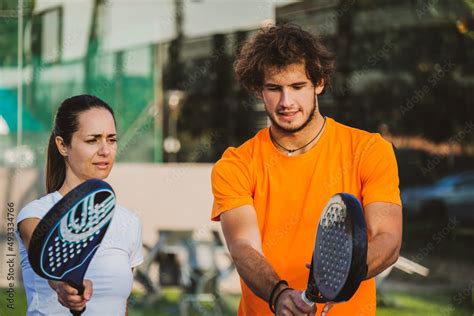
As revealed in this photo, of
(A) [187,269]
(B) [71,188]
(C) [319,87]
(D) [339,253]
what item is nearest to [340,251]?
(D) [339,253]

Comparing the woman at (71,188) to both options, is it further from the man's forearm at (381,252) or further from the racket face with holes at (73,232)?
the man's forearm at (381,252)

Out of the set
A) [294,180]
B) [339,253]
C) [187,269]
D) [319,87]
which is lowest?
[187,269]

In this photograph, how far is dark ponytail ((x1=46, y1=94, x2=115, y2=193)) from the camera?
2.80 meters

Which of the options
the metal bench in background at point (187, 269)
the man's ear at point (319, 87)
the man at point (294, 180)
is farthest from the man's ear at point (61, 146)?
the metal bench in background at point (187, 269)

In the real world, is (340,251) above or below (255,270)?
above

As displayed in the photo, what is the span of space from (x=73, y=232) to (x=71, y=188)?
29 cm

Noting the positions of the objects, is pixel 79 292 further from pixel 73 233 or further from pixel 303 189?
pixel 303 189

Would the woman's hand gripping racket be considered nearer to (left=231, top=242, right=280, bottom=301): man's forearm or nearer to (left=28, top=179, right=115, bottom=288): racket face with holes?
(left=28, top=179, right=115, bottom=288): racket face with holes

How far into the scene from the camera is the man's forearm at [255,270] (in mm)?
2672

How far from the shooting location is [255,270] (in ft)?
8.92

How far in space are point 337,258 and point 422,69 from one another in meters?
6.59

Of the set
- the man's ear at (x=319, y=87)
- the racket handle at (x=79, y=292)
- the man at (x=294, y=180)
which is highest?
the man's ear at (x=319, y=87)

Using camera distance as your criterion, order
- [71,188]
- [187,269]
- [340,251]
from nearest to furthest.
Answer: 1. [340,251]
2. [71,188]
3. [187,269]

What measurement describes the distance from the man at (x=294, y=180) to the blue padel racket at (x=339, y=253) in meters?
0.22
